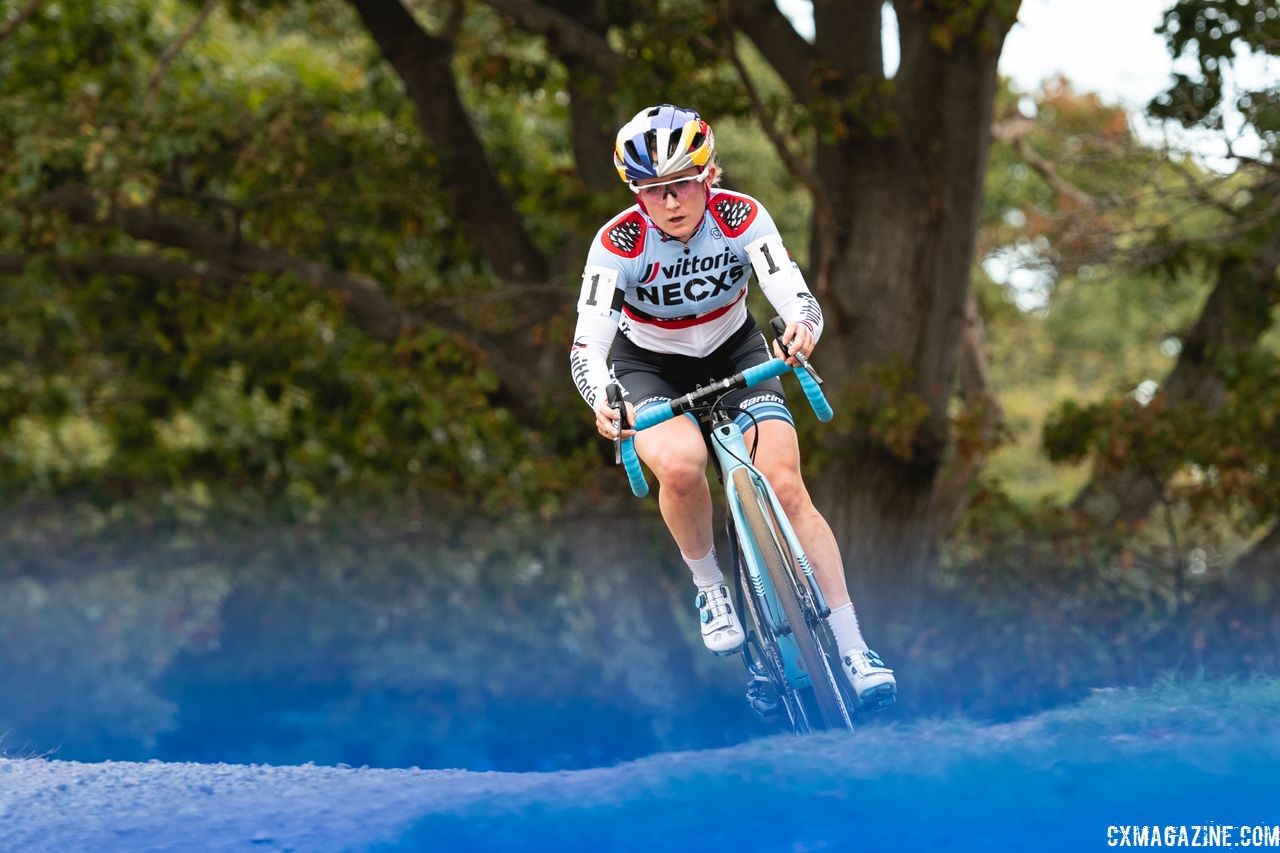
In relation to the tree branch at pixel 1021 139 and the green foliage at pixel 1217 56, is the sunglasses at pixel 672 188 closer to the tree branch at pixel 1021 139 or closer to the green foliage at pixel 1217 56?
the green foliage at pixel 1217 56

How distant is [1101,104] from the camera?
21453 millimetres

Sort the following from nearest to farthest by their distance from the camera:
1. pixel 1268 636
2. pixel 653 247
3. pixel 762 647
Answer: pixel 653 247, pixel 762 647, pixel 1268 636

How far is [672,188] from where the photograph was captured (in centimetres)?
610

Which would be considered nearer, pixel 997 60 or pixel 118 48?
pixel 997 60

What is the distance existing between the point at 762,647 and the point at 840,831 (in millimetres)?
1422

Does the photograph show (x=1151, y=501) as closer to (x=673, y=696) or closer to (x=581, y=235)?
(x=673, y=696)

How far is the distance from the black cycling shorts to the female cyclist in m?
0.01

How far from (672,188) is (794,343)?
0.86 metres

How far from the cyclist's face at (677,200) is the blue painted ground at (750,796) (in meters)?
2.35

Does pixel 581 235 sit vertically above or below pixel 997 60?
above

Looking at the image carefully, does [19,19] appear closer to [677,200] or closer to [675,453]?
[677,200]

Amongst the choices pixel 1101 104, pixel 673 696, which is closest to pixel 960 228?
pixel 673 696

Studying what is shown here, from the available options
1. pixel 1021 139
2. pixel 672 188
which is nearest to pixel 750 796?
pixel 672 188

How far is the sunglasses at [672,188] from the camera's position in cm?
609
